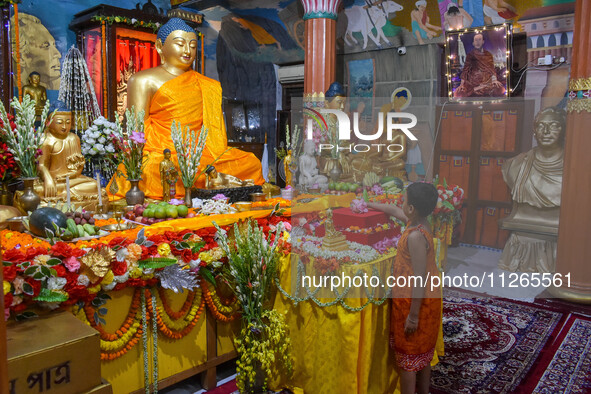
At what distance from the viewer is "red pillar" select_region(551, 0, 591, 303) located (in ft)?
13.6

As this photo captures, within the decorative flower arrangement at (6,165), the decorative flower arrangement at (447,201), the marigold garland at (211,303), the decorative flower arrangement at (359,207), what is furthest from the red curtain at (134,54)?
the decorative flower arrangement at (359,207)

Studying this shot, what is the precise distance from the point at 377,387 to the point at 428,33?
5781mm

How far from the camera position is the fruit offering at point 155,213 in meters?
2.99

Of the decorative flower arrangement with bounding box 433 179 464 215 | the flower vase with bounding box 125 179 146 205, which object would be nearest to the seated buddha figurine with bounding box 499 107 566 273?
the decorative flower arrangement with bounding box 433 179 464 215

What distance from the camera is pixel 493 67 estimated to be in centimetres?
637

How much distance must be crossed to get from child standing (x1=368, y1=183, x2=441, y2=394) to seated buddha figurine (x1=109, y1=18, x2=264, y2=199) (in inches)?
82.3

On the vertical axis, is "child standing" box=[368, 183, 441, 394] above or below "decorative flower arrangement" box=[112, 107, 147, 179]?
below

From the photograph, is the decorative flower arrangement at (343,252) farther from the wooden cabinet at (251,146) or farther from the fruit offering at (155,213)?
the wooden cabinet at (251,146)

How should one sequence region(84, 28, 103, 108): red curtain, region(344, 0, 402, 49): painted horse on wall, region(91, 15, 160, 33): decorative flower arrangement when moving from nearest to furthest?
region(91, 15, 160, 33): decorative flower arrangement < region(84, 28, 103, 108): red curtain < region(344, 0, 402, 49): painted horse on wall

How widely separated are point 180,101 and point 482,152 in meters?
4.22

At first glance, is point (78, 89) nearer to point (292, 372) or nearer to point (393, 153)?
point (393, 153)

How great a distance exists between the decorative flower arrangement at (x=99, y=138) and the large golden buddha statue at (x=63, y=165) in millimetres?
212

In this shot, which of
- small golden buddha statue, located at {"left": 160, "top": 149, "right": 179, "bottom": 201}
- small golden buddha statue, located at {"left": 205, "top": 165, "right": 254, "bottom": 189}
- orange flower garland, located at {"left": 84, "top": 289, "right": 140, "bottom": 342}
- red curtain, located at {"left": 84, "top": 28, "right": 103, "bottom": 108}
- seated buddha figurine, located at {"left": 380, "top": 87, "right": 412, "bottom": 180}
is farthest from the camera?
red curtain, located at {"left": 84, "top": 28, "right": 103, "bottom": 108}

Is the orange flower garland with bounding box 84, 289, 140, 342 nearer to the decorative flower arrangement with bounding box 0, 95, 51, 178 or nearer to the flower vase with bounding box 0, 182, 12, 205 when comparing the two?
the decorative flower arrangement with bounding box 0, 95, 51, 178
